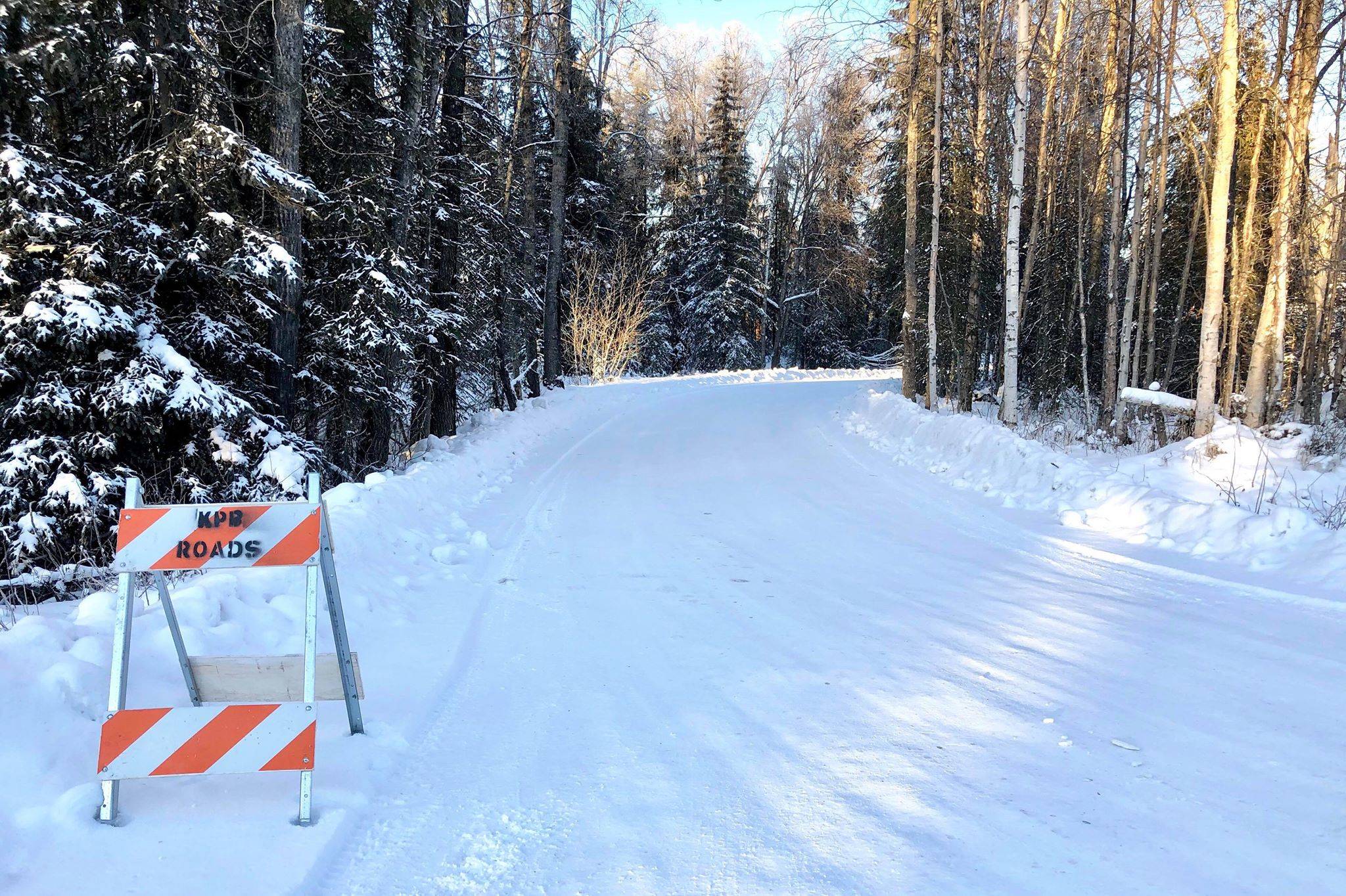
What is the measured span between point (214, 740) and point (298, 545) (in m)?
0.77

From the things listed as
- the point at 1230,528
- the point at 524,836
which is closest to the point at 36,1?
the point at 524,836

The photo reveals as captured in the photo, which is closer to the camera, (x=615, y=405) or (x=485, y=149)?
(x=485, y=149)

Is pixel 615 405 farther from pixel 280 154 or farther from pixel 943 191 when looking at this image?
pixel 280 154

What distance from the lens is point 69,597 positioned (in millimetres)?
7012

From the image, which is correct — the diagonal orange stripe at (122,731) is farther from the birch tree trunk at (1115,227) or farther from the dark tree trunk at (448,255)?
the birch tree trunk at (1115,227)

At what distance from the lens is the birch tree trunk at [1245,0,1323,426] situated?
1027cm

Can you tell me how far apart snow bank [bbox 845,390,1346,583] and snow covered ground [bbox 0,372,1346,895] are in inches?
2.5

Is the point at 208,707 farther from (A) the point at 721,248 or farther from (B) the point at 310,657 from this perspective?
(A) the point at 721,248

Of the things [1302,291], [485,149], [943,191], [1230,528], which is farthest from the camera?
[943,191]

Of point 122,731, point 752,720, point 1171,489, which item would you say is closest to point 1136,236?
point 1171,489

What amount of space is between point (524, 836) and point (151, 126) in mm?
9434

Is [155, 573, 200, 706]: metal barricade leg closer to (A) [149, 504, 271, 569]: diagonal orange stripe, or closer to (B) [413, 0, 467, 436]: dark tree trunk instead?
(A) [149, 504, 271, 569]: diagonal orange stripe

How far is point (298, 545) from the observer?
3057mm

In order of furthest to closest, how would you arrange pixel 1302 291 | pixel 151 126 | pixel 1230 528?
pixel 1302 291, pixel 151 126, pixel 1230 528
